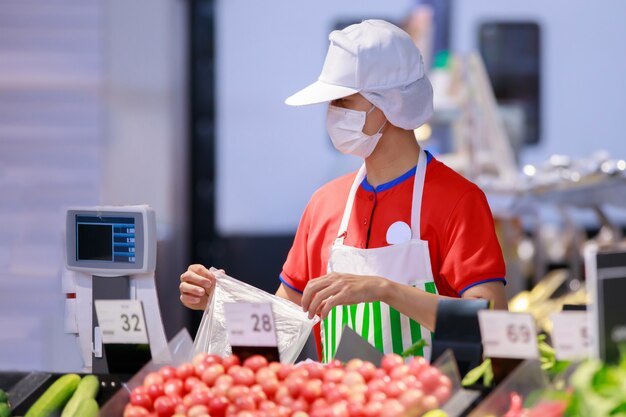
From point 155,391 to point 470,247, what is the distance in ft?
2.88

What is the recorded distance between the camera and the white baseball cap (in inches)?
103

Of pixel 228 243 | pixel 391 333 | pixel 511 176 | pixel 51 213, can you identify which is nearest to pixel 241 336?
pixel 391 333

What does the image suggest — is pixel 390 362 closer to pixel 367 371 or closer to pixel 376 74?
pixel 367 371

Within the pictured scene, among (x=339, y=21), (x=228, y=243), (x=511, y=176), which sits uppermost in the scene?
(x=339, y=21)

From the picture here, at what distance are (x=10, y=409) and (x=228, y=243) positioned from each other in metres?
5.91

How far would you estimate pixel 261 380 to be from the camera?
211cm

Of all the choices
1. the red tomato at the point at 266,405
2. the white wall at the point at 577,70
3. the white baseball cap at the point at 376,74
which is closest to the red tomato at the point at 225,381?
the red tomato at the point at 266,405

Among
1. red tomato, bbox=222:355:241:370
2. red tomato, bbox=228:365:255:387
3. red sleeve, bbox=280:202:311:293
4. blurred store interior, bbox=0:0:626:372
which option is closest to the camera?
red tomato, bbox=228:365:255:387

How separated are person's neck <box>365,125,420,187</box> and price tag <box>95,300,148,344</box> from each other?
822 mm

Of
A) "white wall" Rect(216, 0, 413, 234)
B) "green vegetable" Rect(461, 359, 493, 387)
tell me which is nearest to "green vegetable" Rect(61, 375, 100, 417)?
"green vegetable" Rect(461, 359, 493, 387)

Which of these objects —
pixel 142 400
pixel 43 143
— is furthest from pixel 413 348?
pixel 43 143

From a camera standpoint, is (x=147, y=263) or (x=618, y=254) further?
(x=147, y=263)

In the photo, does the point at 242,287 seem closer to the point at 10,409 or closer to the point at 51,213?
the point at 10,409

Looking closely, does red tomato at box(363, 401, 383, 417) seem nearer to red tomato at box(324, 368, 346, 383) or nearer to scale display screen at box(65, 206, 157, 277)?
red tomato at box(324, 368, 346, 383)
